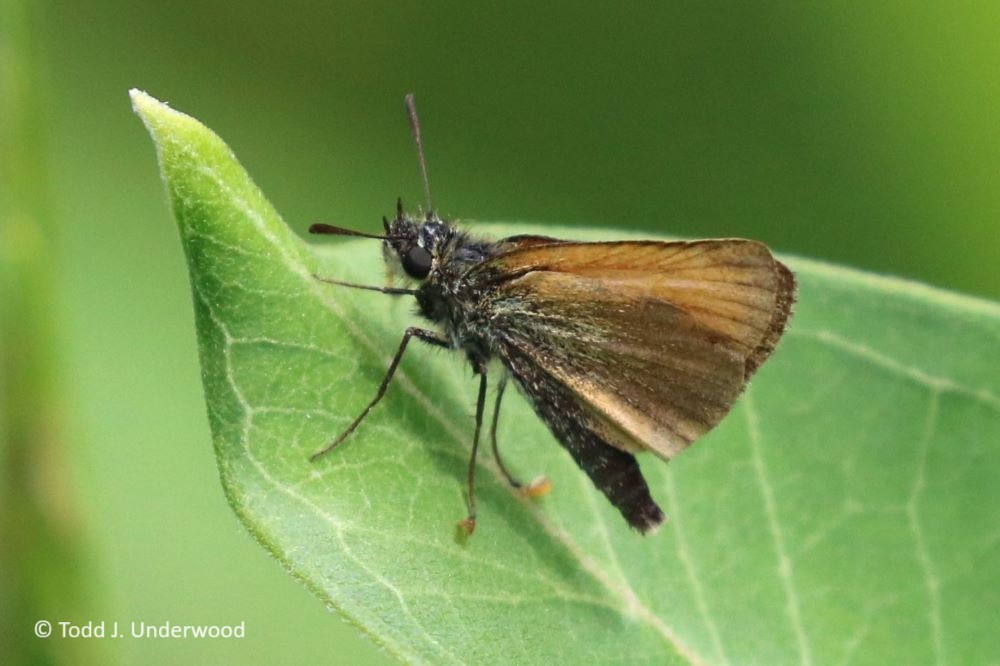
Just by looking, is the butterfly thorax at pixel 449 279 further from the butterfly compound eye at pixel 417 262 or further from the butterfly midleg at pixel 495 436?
the butterfly midleg at pixel 495 436

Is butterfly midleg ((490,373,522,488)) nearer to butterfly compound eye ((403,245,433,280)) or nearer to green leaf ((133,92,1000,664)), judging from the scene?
green leaf ((133,92,1000,664))

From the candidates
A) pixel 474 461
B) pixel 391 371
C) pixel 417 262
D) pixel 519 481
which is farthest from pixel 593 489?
pixel 417 262

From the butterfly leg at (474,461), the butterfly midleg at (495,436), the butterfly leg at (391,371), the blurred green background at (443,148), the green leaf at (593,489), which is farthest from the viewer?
the blurred green background at (443,148)

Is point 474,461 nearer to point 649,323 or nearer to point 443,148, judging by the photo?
point 649,323

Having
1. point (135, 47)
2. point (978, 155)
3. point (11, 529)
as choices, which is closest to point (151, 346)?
point (135, 47)

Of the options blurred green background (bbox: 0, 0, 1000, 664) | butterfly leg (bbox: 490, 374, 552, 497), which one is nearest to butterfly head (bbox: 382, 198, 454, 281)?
butterfly leg (bbox: 490, 374, 552, 497)

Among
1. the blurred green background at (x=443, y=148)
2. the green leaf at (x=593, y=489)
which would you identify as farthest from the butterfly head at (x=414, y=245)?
the blurred green background at (x=443, y=148)

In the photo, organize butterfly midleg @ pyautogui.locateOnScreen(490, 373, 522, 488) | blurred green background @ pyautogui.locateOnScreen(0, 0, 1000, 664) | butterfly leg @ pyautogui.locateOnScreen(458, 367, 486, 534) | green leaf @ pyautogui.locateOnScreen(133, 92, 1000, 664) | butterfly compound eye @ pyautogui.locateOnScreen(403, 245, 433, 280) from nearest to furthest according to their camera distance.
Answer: green leaf @ pyautogui.locateOnScreen(133, 92, 1000, 664), butterfly leg @ pyautogui.locateOnScreen(458, 367, 486, 534), butterfly midleg @ pyautogui.locateOnScreen(490, 373, 522, 488), butterfly compound eye @ pyautogui.locateOnScreen(403, 245, 433, 280), blurred green background @ pyautogui.locateOnScreen(0, 0, 1000, 664)
